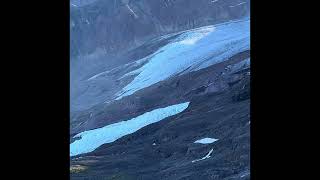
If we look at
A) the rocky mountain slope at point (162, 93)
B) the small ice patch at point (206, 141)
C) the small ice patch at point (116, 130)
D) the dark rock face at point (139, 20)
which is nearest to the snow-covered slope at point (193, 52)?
the rocky mountain slope at point (162, 93)

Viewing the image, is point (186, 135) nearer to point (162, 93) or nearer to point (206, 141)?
point (206, 141)

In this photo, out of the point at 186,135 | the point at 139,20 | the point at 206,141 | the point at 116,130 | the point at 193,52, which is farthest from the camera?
the point at 139,20

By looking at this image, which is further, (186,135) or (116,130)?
(116,130)

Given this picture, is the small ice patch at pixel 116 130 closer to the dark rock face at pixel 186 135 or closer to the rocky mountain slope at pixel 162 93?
the rocky mountain slope at pixel 162 93

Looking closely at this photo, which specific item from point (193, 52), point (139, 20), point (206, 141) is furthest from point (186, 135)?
point (139, 20)

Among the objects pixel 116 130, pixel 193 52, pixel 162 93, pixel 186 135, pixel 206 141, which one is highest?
pixel 206 141
